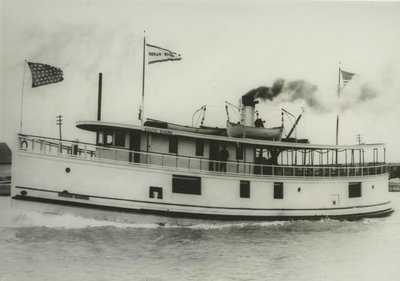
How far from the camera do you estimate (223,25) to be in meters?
7.62

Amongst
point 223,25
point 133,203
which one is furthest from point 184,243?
point 223,25

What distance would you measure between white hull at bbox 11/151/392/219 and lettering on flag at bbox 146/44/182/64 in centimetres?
217

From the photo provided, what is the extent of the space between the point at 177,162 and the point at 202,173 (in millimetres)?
621

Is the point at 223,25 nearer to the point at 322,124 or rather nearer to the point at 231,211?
the point at 322,124

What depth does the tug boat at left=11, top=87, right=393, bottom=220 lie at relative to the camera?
320 inches

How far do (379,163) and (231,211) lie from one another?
353 centimetres

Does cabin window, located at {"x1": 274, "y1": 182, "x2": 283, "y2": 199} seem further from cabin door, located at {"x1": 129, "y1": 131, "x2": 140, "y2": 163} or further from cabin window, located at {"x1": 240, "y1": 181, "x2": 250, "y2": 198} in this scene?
cabin door, located at {"x1": 129, "y1": 131, "x2": 140, "y2": 163}

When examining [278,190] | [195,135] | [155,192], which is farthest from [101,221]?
[278,190]

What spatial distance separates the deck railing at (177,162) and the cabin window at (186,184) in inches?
7.4

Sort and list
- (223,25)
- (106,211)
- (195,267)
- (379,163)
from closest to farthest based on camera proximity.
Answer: (195,267)
(223,25)
(106,211)
(379,163)

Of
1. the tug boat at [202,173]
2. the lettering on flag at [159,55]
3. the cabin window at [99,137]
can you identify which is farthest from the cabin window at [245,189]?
the lettering on flag at [159,55]

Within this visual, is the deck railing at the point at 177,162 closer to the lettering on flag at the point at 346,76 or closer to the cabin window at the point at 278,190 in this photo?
the cabin window at the point at 278,190

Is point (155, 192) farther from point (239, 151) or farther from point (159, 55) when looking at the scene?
point (159, 55)

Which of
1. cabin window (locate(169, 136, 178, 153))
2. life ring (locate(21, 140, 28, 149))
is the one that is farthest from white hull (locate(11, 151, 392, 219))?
cabin window (locate(169, 136, 178, 153))
